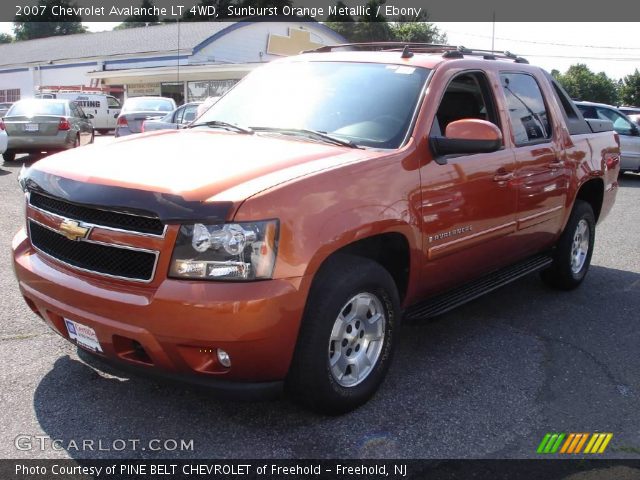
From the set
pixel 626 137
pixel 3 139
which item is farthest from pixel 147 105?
pixel 626 137

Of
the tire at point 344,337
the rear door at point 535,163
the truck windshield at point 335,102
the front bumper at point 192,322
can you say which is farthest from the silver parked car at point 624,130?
the front bumper at point 192,322

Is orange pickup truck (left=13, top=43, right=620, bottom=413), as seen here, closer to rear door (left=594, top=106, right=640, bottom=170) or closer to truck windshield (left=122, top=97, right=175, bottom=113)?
rear door (left=594, top=106, right=640, bottom=170)

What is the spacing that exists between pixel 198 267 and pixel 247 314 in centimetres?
30

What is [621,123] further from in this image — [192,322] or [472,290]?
[192,322]

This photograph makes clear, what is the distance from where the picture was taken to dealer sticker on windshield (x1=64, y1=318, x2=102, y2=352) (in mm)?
3189

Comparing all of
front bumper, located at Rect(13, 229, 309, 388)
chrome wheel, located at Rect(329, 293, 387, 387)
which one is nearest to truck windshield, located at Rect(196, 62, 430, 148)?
chrome wheel, located at Rect(329, 293, 387, 387)

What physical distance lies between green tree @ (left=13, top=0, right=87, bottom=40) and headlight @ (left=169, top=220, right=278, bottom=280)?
3760 inches

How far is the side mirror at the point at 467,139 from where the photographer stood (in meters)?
3.92

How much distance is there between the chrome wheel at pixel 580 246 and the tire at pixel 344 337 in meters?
2.99

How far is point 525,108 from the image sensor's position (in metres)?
5.11

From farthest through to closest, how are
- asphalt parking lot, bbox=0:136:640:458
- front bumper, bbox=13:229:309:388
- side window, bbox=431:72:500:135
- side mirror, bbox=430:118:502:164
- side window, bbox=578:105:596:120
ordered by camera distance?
side window, bbox=578:105:596:120 < side window, bbox=431:72:500:135 < side mirror, bbox=430:118:502:164 < asphalt parking lot, bbox=0:136:640:458 < front bumper, bbox=13:229:309:388

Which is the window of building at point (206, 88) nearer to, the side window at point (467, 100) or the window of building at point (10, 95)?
the window of building at point (10, 95)

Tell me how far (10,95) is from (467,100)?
153 feet

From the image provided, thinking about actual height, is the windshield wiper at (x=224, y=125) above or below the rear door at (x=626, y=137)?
above
